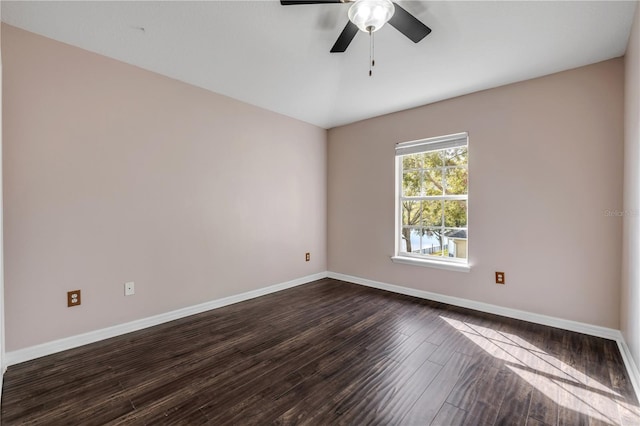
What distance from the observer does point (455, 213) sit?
3.36 meters

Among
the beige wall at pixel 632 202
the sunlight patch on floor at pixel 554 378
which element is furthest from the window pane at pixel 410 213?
the beige wall at pixel 632 202

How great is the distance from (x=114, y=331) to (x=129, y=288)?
0.37 metres

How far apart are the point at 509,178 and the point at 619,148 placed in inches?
31.3

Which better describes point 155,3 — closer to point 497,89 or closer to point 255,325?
point 255,325

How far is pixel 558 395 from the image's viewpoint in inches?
67.7

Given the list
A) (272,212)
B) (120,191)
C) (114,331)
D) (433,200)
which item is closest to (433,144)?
(433,200)

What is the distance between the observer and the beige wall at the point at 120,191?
2102mm

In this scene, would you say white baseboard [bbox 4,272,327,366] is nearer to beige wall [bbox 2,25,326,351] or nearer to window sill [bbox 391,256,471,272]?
beige wall [bbox 2,25,326,351]

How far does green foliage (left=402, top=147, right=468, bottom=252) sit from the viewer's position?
3.32 m

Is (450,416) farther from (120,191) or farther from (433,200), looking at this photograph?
(120,191)

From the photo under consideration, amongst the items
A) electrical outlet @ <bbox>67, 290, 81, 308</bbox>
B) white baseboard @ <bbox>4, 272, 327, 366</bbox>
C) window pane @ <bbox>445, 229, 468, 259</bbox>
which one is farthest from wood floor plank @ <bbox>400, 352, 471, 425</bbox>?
electrical outlet @ <bbox>67, 290, 81, 308</bbox>

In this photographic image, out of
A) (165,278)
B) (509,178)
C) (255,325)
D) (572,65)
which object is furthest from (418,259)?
(165,278)

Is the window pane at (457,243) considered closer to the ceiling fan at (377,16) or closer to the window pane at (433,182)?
the window pane at (433,182)

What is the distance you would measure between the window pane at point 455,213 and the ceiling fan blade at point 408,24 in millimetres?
1966
